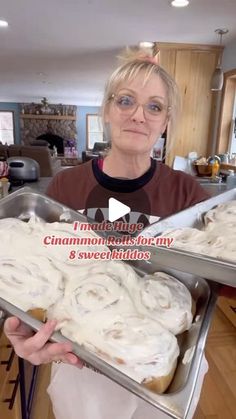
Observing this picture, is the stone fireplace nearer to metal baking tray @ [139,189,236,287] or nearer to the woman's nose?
the woman's nose

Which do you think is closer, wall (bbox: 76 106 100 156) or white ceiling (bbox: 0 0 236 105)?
white ceiling (bbox: 0 0 236 105)

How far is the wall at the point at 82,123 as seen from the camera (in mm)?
9727

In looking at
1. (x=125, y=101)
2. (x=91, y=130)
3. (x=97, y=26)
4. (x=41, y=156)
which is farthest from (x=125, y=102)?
(x=91, y=130)

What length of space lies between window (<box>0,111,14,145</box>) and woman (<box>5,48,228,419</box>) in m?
9.59

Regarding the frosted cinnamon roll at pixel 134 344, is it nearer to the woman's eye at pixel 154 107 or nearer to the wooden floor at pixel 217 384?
the woman's eye at pixel 154 107

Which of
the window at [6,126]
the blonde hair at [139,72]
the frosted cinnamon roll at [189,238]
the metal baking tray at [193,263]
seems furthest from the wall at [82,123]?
the metal baking tray at [193,263]

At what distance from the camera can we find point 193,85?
2.67 metres

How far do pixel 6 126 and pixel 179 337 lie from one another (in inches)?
399

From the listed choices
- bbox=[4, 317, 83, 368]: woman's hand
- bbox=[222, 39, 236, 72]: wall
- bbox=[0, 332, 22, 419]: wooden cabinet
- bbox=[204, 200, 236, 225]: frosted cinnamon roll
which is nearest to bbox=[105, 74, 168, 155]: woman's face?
bbox=[204, 200, 236, 225]: frosted cinnamon roll

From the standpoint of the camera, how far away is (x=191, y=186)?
0.77 meters

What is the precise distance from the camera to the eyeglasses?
0.67m

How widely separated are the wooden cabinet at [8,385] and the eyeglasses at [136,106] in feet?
2.90

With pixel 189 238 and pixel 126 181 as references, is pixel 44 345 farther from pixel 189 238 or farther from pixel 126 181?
pixel 126 181

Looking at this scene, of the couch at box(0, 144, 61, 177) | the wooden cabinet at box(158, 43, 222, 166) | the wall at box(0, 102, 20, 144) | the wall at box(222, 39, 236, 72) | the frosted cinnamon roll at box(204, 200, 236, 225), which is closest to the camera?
the frosted cinnamon roll at box(204, 200, 236, 225)
